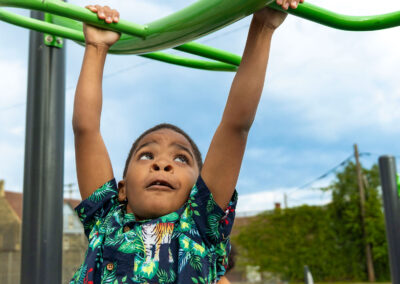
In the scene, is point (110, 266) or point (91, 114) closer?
point (110, 266)

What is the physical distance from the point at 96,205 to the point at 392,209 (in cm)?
222

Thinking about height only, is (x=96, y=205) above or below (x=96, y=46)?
below

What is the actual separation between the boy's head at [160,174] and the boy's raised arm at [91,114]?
8 centimetres

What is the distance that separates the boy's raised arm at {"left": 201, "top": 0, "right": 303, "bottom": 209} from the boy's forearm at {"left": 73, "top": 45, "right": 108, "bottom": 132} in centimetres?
31

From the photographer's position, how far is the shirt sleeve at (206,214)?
0.93 meters

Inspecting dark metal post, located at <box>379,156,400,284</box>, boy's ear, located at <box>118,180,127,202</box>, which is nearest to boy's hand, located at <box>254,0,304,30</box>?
boy's ear, located at <box>118,180,127,202</box>

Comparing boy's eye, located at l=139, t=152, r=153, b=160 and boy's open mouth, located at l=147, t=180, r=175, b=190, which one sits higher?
boy's eye, located at l=139, t=152, r=153, b=160

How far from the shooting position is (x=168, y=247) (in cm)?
93

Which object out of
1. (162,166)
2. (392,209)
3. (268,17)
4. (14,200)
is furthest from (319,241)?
(268,17)

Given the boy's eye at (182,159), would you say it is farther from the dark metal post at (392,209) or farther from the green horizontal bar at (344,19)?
the dark metal post at (392,209)

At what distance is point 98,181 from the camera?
1085 mm

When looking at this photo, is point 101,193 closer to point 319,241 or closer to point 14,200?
point 319,241

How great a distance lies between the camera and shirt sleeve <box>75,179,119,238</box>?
1.07m

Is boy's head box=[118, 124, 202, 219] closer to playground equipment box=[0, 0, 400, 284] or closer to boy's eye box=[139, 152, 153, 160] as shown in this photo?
boy's eye box=[139, 152, 153, 160]
